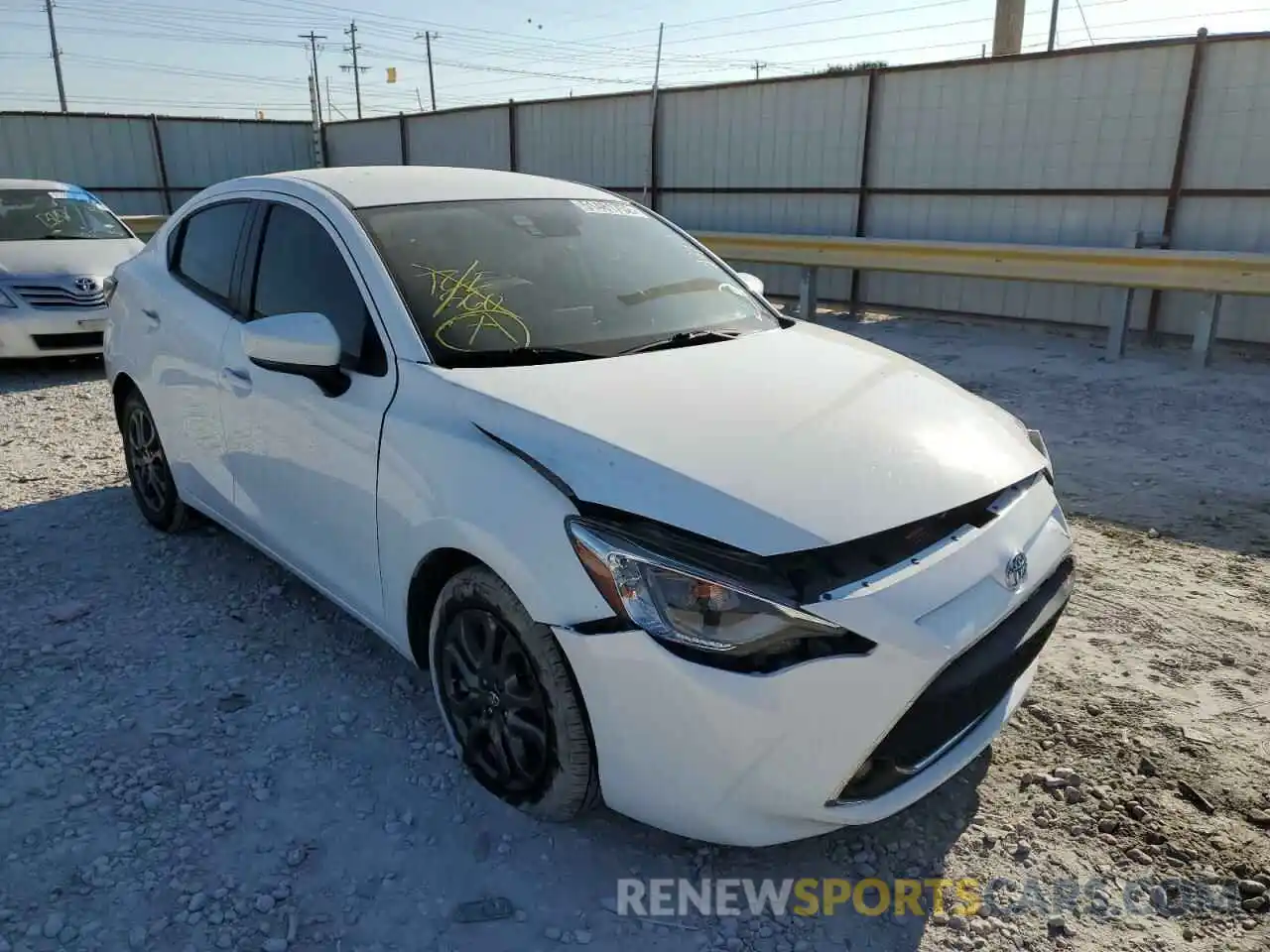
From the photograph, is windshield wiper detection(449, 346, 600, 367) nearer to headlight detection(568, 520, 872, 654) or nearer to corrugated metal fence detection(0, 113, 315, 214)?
headlight detection(568, 520, 872, 654)

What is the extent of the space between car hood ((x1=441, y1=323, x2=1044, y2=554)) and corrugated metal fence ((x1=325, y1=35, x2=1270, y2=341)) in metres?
7.31

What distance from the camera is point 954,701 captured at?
7.13 feet

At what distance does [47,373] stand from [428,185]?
6602mm

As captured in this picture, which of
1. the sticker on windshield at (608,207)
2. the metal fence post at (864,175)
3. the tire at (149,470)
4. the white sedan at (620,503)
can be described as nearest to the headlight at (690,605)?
the white sedan at (620,503)

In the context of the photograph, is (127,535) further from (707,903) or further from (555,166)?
(555,166)

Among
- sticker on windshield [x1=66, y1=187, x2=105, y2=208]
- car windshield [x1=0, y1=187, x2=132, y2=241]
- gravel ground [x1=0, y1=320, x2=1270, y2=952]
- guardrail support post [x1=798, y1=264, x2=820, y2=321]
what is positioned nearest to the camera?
gravel ground [x1=0, y1=320, x2=1270, y2=952]

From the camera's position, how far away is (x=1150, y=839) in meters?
2.53

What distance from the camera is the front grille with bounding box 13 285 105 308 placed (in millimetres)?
7820

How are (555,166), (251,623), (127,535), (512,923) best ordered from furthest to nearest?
1. (555,166)
2. (127,535)
3. (251,623)
4. (512,923)

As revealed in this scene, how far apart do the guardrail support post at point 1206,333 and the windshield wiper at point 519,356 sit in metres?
7.62

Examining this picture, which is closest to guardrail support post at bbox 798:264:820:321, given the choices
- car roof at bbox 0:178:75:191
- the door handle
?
car roof at bbox 0:178:75:191

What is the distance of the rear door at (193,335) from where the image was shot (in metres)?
3.72

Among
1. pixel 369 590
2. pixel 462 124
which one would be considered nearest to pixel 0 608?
pixel 369 590

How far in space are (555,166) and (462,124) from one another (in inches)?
101
